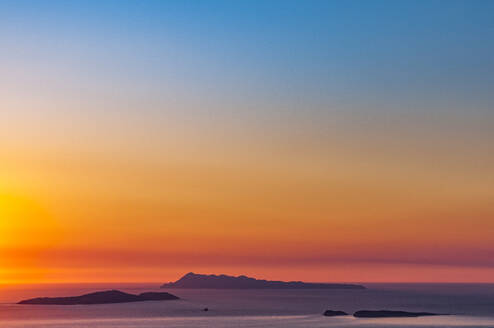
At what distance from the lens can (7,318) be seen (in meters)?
134

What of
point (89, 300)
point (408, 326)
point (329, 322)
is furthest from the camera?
point (89, 300)

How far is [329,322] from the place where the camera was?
117 metres

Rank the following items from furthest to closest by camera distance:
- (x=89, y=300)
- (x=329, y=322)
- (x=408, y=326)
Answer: (x=89, y=300), (x=329, y=322), (x=408, y=326)

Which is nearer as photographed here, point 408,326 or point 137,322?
point 408,326

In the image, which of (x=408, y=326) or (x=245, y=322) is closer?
(x=408, y=326)

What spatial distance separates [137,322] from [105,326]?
32.7 ft

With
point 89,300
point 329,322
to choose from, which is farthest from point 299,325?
point 89,300

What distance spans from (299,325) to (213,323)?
1599 cm

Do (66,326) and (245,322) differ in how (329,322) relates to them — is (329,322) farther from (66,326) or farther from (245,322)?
(66,326)

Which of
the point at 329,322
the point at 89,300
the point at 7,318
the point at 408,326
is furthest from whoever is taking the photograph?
the point at 89,300

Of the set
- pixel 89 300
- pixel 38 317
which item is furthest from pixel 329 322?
pixel 89 300

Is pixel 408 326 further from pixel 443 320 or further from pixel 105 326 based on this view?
pixel 105 326

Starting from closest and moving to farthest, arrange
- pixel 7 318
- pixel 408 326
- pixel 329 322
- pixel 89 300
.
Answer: pixel 408 326, pixel 329 322, pixel 7 318, pixel 89 300

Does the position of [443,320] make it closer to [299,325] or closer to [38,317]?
[299,325]
